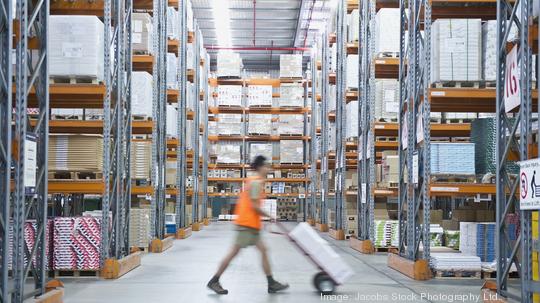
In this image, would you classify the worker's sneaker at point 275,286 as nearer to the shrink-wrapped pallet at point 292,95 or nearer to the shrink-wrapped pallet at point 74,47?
the shrink-wrapped pallet at point 74,47

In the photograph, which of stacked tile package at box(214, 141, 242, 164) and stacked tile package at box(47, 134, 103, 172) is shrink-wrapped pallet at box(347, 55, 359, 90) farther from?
stacked tile package at box(214, 141, 242, 164)

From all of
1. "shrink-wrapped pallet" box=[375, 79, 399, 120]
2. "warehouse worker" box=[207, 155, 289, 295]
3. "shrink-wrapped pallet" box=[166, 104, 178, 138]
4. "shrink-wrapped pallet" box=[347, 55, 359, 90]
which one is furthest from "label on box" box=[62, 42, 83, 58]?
"shrink-wrapped pallet" box=[347, 55, 359, 90]

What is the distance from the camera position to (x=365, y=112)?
39.4 feet

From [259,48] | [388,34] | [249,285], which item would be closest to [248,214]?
[249,285]

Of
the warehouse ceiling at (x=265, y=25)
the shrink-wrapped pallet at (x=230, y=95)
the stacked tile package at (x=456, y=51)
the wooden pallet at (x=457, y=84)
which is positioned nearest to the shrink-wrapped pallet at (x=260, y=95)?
the shrink-wrapped pallet at (x=230, y=95)

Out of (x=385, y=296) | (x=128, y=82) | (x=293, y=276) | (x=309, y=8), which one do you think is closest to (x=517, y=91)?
(x=385, y=296)

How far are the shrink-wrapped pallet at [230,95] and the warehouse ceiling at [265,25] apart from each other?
2889mm

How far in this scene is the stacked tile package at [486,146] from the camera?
28.6ft

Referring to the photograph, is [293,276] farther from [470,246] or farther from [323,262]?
[470,246]

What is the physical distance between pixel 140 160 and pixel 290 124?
1296cm

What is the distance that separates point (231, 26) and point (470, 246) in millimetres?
19563

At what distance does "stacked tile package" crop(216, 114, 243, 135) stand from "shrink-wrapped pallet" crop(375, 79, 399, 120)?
12530mm

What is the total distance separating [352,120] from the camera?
1402cm

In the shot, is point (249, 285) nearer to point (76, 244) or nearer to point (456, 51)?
point (76, 244)
